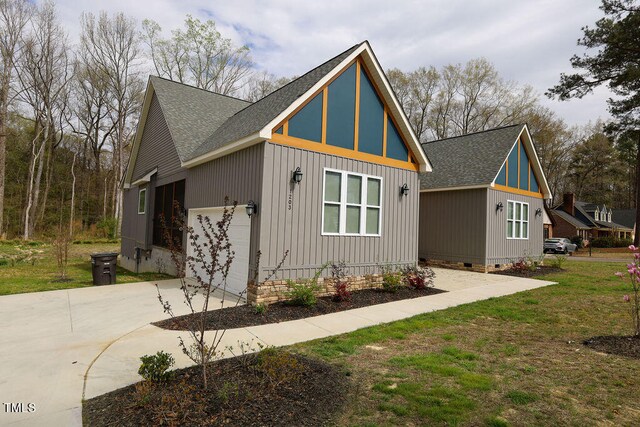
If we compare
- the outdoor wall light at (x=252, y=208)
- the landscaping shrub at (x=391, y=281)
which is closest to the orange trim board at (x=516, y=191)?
Result: the landscaping shrub at (x=391, y=281)

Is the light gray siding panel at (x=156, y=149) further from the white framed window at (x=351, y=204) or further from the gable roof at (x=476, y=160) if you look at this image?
the gable roof at (x=476, y=160)

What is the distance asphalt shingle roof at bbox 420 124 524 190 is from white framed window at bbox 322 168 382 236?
6.67 metres

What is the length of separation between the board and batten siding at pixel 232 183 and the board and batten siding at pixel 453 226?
9.93 metres

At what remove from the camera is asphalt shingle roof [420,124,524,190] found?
14.9 meters

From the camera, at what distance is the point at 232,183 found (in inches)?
359

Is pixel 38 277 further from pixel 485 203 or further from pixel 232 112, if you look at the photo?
pixel 485 203

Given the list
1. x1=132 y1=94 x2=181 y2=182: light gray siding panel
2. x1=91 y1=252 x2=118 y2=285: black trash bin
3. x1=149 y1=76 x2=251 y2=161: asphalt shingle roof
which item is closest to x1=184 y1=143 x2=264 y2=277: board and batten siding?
x1=149 y1=76 x2=251 y2=161: asphalt shingle roof

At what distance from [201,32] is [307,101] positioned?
24.8 metres

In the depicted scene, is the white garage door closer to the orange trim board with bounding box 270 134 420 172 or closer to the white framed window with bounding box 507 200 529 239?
the orange trim board with bounding box 270 134 420 172

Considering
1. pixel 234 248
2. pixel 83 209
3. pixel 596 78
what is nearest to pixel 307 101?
A: pixel 234 248

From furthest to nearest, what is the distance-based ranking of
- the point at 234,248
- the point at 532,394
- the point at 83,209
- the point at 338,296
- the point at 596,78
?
the point at 83,209 → the point at 596,78 → the point at 234,248 → the point at 338,296 → the point at 532,394

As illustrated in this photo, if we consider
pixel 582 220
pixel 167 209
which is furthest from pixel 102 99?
pixel 582 220

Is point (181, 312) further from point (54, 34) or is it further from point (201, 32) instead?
point (54, 34)

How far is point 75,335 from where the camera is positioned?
5629 millimetres
